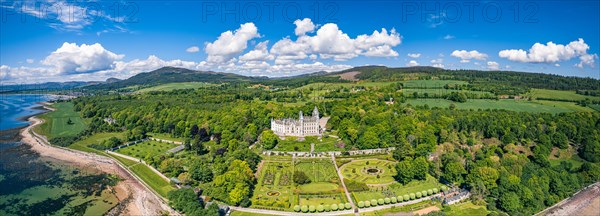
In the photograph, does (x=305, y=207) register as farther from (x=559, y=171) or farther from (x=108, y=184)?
(x=559, y=171)

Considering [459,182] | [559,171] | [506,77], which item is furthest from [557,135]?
[506,77]

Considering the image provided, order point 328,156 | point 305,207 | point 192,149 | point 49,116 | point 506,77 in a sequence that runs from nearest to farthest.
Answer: point 305,207, point 328,156, point 192,149, point 49,116, point 506,77

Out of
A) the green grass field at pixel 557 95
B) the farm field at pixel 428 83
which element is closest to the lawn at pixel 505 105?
the green grass field at pixel 557 95

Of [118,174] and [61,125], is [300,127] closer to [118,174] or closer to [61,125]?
[118,174]

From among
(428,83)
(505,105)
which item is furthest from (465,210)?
(428,83)

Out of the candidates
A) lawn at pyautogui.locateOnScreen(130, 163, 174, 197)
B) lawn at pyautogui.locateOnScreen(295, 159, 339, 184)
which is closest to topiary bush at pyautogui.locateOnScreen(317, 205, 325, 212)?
lawn at pyautogui.locateOnScreen(295, 159, 339, 184)

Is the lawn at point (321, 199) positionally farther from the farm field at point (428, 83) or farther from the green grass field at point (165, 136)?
the farm field at point (428, 83)

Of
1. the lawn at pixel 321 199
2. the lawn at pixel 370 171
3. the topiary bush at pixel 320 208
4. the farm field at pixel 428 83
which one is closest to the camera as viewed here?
the topiary bush at pixel 320 208
